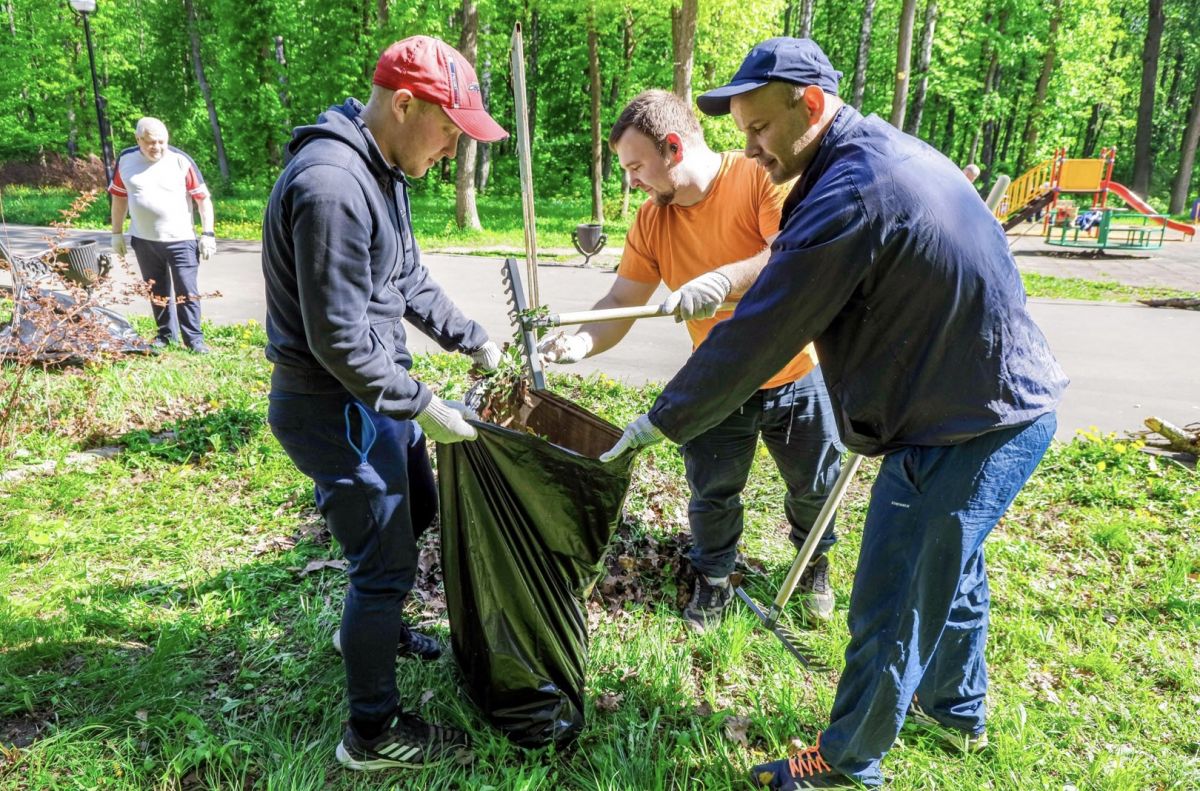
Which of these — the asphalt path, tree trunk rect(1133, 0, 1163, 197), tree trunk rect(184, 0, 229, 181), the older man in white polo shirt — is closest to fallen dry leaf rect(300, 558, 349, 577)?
the asphalt path

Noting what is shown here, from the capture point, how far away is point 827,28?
29.9 metres

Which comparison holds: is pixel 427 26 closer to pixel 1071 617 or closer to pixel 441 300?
pixel 441 300

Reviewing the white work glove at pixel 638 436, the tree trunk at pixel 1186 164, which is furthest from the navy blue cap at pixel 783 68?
the tree trunk at pixel 1186 164

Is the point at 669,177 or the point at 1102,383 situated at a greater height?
the point at 669,177

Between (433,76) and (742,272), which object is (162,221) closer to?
(433,76)

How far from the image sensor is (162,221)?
5516mm

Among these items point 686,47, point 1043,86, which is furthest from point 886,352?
point 1043,86

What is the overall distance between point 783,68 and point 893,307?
1.95 feet

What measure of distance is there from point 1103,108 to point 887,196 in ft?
121

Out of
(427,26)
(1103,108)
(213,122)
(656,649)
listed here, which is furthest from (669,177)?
(1103,108)

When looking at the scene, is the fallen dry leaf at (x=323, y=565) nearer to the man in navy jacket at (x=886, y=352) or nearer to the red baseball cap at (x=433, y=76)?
the man in navy jacket at (x=886, y=352)

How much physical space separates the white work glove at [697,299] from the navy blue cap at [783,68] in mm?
627

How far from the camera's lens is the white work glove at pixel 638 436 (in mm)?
1894

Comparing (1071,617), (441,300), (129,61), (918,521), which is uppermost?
(129,61)
